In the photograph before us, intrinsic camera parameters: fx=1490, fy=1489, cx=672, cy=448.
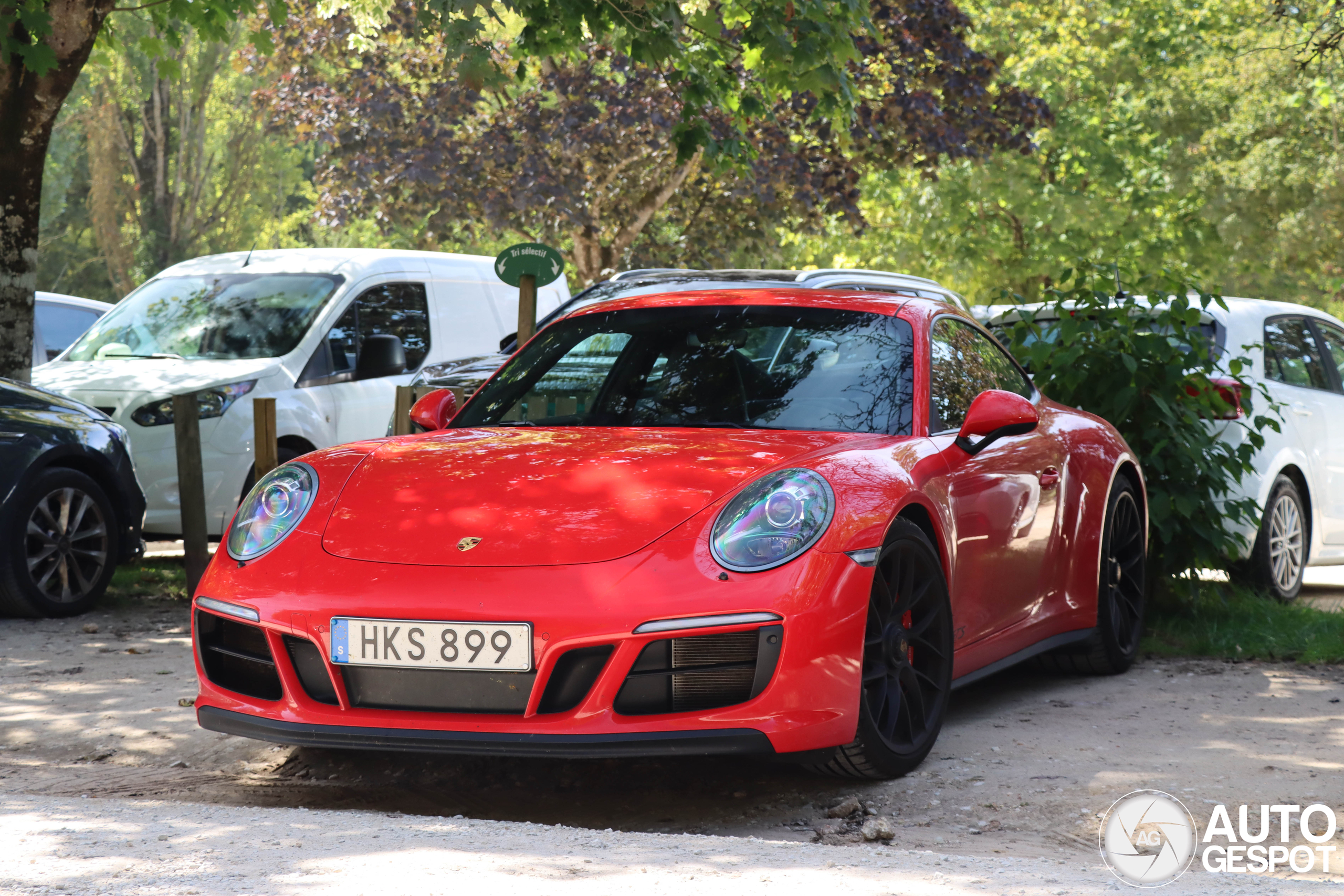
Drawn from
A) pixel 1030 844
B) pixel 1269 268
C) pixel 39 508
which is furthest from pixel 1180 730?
pixel 1269 268

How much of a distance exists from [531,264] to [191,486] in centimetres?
219

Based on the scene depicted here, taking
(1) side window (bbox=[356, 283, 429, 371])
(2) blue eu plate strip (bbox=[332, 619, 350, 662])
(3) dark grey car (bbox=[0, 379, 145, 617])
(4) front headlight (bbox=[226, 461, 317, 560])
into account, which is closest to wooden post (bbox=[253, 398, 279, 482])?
(3) dark grey car (bbox=[0, 379, 145, 617])

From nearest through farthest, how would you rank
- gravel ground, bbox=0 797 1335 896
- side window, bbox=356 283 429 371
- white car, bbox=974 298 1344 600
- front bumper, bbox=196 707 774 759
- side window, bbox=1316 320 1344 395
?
gravel ground, bbox=0 797 1335 896, front bumper, bbox=196 707 774 759, white car, bbox=974 298 1344 600, side window, bbox=1316 320 1344 395, side window, bbox=356 283 429 371

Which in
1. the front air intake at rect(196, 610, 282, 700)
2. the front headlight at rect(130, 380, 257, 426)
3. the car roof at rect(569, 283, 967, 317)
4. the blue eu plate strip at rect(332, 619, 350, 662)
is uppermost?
the car roof at rect(569, 283, 967, 317)

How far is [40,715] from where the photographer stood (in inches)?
211

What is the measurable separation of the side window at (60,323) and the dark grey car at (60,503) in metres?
4.84

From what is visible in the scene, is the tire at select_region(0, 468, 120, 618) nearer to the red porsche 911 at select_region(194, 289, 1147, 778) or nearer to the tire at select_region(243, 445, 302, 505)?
the tire at select_region(243, 445, 302, 505)

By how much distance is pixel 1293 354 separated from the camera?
27.2 ft

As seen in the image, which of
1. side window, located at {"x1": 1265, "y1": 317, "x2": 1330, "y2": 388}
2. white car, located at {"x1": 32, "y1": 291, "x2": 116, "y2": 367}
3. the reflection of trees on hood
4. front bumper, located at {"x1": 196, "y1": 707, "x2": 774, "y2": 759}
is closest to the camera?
front bumper, located at {"x1": 196, "y1": 707, "x2": 774, "y2": 759}

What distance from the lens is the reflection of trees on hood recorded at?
1767 centimetres

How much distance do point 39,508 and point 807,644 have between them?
4.91 m

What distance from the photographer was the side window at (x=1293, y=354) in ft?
26.5

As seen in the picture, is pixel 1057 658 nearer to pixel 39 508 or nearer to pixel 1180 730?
pixel 1180 730

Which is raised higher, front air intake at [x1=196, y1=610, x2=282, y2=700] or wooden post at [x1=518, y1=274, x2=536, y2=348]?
wooden post at [x1=518, y1=274, x2=536, y2=348]
